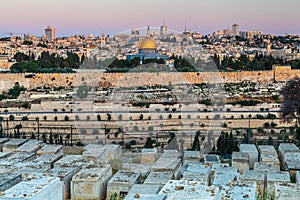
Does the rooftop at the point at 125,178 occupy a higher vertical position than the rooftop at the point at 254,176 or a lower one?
lower

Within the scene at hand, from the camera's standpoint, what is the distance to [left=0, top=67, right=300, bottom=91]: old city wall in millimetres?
11094

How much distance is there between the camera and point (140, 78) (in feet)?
39.4

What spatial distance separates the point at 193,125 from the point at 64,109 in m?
3.27

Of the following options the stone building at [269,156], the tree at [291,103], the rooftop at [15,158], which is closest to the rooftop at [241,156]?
the stone building at [269,156]

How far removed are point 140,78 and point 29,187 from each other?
9765mm

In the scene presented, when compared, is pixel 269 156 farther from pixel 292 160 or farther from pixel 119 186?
pixel 119 186

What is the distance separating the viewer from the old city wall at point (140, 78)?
1109 centimetres

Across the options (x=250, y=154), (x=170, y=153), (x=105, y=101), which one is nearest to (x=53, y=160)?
(x=170, y=153)

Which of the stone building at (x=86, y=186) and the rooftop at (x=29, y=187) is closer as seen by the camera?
A: the rooftop at (x=29, y=187)

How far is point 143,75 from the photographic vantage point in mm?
12336

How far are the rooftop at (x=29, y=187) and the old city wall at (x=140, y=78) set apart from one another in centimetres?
724

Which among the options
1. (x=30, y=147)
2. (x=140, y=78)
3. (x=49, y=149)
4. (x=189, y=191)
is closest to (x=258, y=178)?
(x=189, y=191)

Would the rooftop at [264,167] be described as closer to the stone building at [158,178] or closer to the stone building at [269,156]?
the stone building at [269,156]

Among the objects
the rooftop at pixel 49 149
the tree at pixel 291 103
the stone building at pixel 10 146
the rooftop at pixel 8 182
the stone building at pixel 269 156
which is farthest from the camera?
the tree at pixel 291 103
